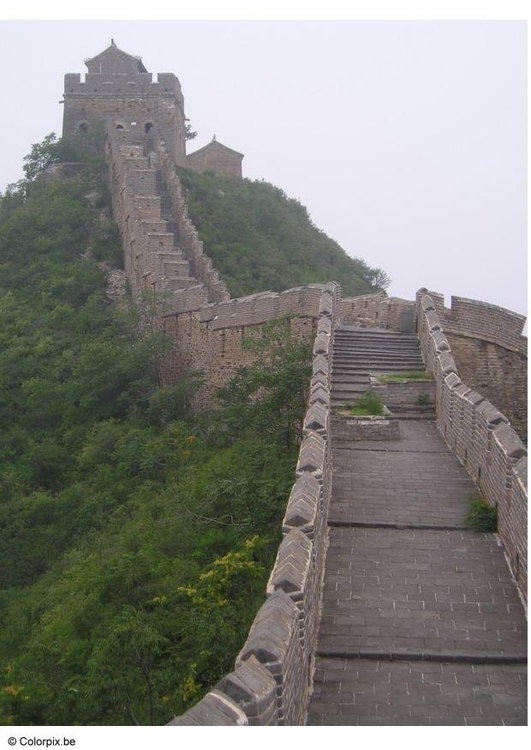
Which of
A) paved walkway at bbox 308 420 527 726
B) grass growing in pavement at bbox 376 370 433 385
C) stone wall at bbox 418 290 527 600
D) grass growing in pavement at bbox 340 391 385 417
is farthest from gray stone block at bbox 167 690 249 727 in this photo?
grass growing in pavement at bbox 376 370 433 385

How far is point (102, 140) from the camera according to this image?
3331 centimetres

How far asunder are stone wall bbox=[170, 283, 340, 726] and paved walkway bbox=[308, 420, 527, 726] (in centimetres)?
23

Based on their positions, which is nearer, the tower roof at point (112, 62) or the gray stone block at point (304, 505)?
the gray stone block at point (304, 505)

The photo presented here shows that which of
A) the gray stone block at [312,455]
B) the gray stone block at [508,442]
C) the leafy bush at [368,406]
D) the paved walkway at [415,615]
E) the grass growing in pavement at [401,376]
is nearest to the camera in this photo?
the paved walkway at [415,615]

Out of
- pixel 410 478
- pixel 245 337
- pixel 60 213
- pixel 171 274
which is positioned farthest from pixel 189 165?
pixel 410 478

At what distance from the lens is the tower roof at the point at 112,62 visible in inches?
1351

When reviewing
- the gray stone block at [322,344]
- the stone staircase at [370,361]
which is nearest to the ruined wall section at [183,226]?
the stone staircase at [370,361]

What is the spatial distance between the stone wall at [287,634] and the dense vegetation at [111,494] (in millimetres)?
1308

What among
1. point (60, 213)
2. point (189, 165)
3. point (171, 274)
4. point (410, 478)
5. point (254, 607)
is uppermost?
point (189, 165)

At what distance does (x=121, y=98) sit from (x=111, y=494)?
20.6 metres

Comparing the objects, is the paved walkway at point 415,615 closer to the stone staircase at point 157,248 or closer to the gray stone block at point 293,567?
the gray stone block at point 293,567

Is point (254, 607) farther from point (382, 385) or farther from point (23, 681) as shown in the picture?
point (382, 385)

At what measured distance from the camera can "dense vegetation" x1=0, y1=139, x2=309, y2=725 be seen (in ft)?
29.4

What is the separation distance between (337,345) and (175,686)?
9.31 meters
